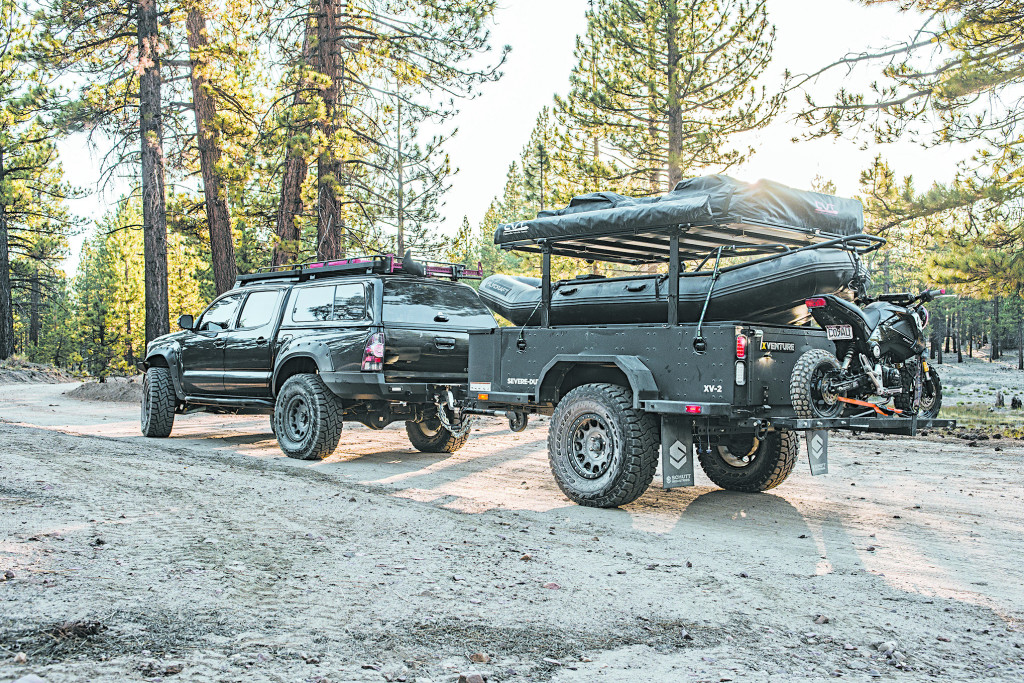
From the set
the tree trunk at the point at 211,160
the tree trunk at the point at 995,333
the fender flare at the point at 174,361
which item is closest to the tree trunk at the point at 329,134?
the tree trunk at the point at 211,160

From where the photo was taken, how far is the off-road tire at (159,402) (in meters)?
12.3

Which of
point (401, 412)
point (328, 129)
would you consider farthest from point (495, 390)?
point (328, 129)

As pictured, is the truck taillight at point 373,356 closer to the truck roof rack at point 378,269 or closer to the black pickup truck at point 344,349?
the black pickup truck at point 344,349

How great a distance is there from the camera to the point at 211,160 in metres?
21.6

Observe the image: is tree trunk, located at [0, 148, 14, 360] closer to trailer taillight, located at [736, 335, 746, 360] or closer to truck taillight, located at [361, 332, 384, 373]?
truck taillight, located at [361, 332, 384, 373]

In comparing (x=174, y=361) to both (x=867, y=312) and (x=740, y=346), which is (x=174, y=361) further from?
(x=867, y=312)

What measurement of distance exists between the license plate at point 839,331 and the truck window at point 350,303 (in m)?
5.13

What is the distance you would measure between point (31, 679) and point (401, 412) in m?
6.77

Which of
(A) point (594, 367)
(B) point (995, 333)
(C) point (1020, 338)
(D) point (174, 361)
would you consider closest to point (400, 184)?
(D) point (174, 361)

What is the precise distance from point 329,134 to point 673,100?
418 inches

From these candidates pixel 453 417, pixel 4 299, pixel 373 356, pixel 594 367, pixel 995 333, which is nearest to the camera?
pixel 594 367

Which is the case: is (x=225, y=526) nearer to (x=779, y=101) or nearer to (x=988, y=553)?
(x=988, y=553)

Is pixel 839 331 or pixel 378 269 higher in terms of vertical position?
pixel 378 269

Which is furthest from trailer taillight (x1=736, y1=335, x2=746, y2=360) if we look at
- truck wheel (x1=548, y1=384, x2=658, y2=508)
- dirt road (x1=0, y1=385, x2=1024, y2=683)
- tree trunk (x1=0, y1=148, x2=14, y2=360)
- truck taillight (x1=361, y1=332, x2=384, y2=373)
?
tree trunk (x1=0, y1=148, x2=14, y2=360)
